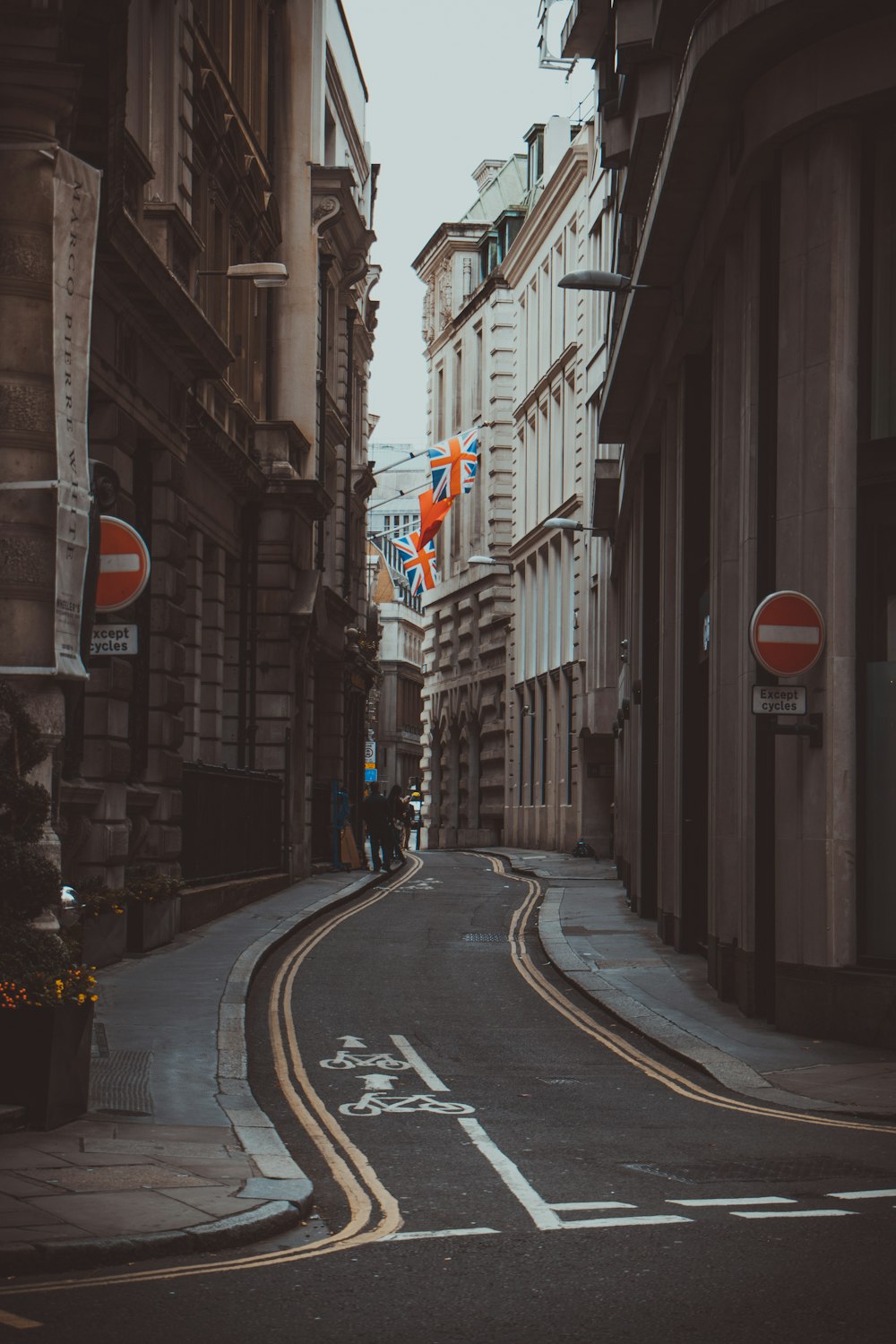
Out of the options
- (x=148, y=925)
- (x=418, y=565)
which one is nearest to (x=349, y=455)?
(x=418, y=565)

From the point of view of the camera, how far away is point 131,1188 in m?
8.41

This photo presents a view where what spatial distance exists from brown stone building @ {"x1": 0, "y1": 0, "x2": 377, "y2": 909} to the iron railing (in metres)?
0.07

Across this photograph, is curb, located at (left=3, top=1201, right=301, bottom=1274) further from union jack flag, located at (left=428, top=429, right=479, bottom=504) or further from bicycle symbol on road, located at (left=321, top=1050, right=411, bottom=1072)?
union jack flag, located at (left=428, top=429, right=479, bottom=504)

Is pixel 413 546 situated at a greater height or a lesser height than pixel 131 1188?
greater

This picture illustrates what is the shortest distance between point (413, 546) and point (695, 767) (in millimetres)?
35561

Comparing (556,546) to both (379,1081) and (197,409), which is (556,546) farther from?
(379,1081)

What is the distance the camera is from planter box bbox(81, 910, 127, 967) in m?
18.0

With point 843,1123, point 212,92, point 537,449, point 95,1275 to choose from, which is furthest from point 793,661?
point 537,449

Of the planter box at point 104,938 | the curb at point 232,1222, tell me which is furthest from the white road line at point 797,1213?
the planter box at point 104,938

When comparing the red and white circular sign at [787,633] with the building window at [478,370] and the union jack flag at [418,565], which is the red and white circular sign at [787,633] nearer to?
the union jack flag at [418,565]

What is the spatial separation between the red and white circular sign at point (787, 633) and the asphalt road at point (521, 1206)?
320cm

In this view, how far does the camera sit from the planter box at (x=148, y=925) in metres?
19.6

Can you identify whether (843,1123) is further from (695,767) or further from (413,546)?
(413,546)

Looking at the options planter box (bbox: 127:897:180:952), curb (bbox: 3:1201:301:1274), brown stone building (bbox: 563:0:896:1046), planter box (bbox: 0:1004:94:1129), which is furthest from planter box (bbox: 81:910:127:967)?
curb (bbox: 3:1201:301:1274)
